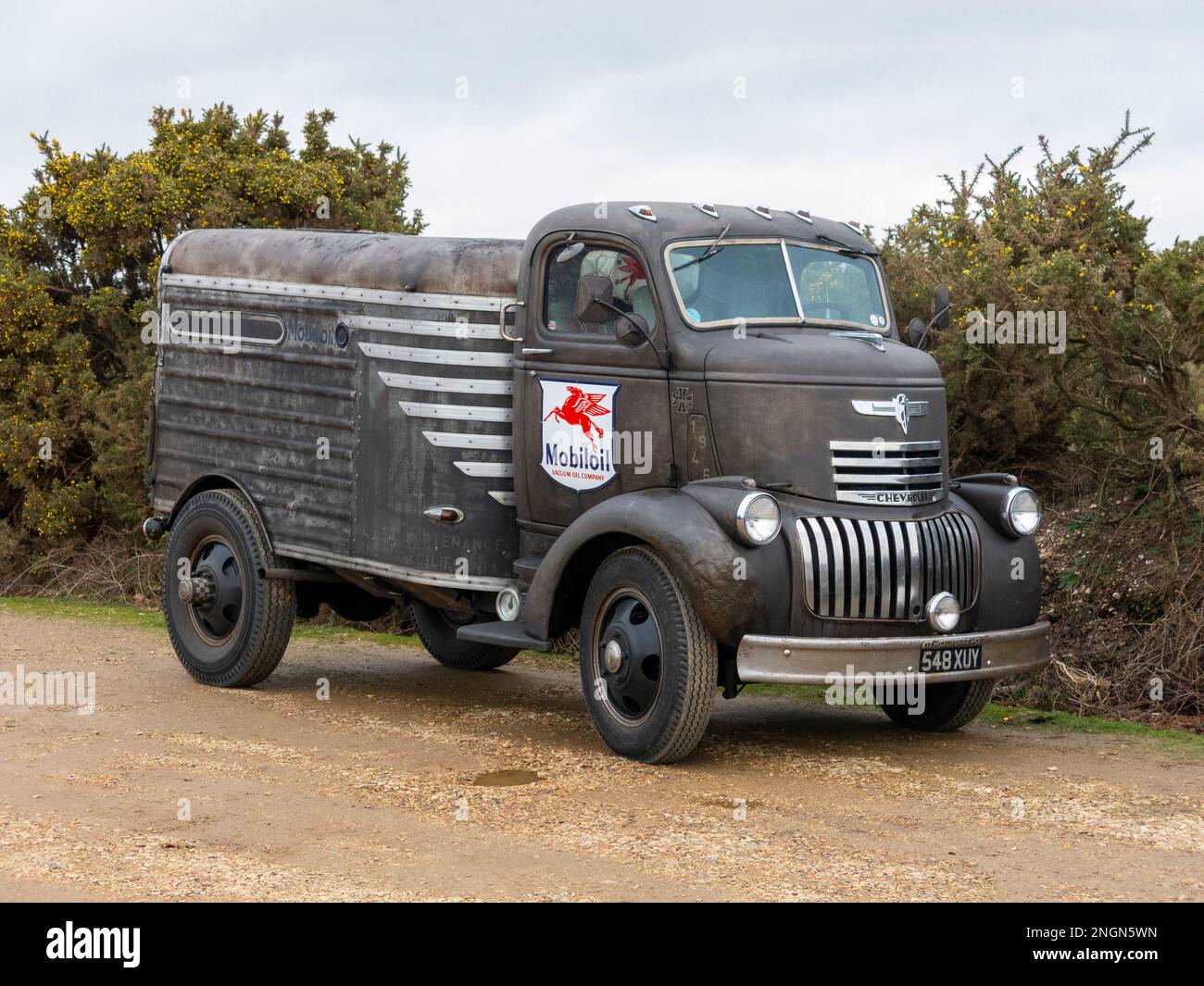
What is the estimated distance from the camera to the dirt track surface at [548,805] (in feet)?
19.8

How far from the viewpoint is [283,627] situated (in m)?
10.2

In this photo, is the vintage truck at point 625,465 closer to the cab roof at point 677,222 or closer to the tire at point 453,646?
the cab roof at point 677,222

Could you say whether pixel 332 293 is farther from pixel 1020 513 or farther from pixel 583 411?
pixel 1020 513

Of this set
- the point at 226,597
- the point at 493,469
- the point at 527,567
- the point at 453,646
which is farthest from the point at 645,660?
the point at 453,646

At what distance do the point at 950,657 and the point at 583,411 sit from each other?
224cm

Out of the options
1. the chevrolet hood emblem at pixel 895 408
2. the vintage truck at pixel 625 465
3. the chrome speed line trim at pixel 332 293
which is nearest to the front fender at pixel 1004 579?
the vintage truck at pixel 625 465

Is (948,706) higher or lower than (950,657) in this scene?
lower

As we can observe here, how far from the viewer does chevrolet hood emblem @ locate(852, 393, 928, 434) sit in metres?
8.01

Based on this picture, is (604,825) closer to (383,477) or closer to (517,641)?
(517,641)

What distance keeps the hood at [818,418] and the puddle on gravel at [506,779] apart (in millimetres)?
1747

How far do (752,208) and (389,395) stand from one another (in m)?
2.24

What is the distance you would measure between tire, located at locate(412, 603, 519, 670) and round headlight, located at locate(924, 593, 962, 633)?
4.10 m

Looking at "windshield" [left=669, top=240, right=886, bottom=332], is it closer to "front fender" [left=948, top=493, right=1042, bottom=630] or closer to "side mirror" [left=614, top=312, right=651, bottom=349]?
"side mirror" [left=614, top=312, right=651, bottom=349]

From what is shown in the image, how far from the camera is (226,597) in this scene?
10.3 m
